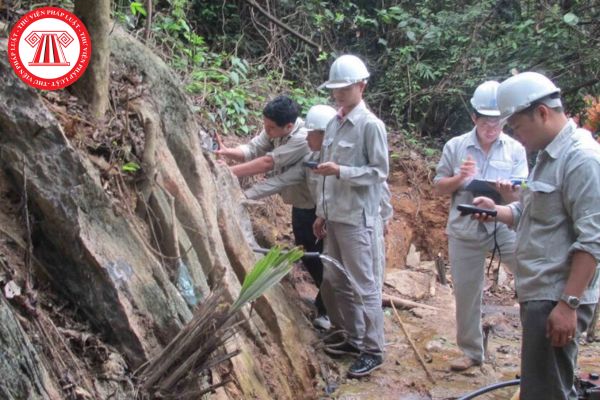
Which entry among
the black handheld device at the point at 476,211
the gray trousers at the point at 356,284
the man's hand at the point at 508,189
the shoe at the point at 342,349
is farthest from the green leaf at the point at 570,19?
the black handheld device at the point at 476,211

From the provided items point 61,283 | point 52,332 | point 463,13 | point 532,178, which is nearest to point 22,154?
point 61,283

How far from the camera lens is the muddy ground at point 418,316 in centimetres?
469

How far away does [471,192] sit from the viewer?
4629 mm

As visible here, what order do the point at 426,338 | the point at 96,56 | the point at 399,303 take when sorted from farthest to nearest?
the point at 399,303
the point at 426,338
the point at 96,56

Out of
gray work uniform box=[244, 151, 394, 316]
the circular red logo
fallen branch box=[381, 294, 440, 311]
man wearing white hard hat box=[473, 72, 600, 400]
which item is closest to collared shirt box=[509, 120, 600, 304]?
man wearing white hard hat box=[473, 72, 600, 400]

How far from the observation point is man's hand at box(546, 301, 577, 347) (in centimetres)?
271

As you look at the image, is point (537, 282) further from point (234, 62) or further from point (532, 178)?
point (234, 62)

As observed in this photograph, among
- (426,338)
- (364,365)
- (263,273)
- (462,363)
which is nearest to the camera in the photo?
(263,273)

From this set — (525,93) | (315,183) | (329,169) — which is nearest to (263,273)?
(525,93)

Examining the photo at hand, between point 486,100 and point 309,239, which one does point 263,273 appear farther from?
point 309,239

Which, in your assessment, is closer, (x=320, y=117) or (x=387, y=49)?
(x=320, y=117)

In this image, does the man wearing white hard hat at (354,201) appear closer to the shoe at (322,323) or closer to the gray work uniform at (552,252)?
the shoe at (322,323)

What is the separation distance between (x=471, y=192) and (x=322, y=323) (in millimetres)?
1689

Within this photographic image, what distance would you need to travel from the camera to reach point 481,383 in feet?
15.6
